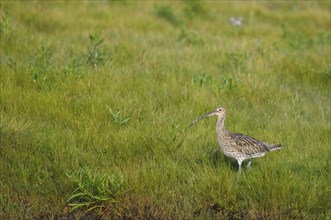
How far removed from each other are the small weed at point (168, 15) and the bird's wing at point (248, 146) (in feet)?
30.8

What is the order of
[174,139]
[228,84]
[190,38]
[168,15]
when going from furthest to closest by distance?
1. [168,15]
2. [190,38]
3. [228,84]
4. [174,139]

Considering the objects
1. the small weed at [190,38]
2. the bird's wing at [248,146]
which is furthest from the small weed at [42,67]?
the small weed at [190,38]

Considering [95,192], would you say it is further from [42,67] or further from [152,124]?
[42,67]

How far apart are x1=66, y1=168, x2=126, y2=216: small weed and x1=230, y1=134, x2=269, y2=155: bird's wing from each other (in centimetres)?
128

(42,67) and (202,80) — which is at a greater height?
(42,67)

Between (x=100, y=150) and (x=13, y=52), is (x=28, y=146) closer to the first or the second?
(x=100, y=150)

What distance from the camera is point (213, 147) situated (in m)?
6.67

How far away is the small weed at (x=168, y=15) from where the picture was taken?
15.1m

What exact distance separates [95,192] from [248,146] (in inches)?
64.5

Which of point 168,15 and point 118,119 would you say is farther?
point 168,15

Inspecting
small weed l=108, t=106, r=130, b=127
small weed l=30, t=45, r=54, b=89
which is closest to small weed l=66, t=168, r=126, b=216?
small weed l=108, t=106, r=130, b=127

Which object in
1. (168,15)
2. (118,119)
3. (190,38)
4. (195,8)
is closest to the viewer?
(118,119)

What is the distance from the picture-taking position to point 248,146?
234 inches

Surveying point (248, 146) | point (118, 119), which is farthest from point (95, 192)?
point (248, 146)
